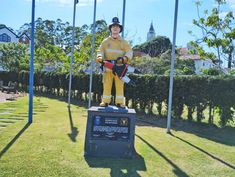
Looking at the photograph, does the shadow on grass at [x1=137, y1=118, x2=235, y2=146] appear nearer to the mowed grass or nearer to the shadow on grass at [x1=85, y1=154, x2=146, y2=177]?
the mowed grass

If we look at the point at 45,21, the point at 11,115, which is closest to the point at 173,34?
the point at 11,115

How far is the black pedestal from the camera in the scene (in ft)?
16.8

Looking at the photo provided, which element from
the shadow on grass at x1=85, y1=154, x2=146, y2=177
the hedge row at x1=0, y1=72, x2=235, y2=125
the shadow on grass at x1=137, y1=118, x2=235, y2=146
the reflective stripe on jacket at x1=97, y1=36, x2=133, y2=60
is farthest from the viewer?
the hedge row at x1=0, y1=72, x2=235, y2=125

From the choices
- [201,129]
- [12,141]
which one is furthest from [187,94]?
[12,141]

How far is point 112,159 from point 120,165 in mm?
349

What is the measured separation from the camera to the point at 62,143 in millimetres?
5871

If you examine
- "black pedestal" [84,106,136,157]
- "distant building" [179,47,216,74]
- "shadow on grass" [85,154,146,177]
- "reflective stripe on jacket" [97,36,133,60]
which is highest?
"distant building" [179,47,216,74]

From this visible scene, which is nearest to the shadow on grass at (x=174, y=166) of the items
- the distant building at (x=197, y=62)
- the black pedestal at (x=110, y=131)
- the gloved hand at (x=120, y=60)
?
the black pedestal at (x=110, y=131)

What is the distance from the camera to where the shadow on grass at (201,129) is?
712 cm

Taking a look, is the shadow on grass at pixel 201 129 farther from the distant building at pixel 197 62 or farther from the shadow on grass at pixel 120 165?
the shadow on grass at pixel 120 165

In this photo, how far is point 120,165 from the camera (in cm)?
472

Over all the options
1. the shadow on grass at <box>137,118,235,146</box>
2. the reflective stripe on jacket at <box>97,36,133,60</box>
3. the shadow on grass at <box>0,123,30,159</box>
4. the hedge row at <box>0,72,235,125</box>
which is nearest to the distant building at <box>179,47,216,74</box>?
the hedge row at <box>0,72,235,125</box>

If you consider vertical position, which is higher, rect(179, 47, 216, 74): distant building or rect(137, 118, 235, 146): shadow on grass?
rect(179, 47, 216, 74): distant building

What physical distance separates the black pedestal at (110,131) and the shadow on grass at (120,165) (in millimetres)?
185
